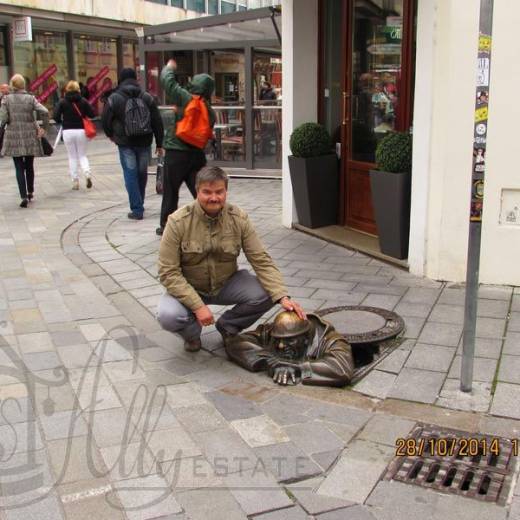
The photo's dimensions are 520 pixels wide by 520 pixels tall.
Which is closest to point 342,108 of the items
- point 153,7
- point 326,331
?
point 326,331

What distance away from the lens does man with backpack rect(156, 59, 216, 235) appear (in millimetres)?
7492

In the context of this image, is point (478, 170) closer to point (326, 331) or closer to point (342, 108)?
point (326, 331)

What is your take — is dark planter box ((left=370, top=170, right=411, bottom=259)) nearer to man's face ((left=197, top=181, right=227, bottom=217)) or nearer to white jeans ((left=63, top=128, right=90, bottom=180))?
man's face ((left=197, top=181, right=227, bottom=217))

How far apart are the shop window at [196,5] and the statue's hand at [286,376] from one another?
27.2 meters

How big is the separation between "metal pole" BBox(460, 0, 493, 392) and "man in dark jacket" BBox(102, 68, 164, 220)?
598cm

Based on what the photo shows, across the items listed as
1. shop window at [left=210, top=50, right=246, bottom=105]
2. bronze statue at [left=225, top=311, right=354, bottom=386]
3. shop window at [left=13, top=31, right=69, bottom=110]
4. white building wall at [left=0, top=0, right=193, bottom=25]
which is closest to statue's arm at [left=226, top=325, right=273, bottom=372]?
bronze statue at [left=225, top=311, right=354, bottom=386]

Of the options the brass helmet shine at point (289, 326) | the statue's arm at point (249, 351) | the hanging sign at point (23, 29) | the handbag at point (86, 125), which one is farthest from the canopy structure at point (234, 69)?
the brass helmet shine at point (289, 326)

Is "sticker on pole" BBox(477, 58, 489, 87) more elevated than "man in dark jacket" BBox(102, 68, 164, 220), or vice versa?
"sticker on pole" BBox(477, 58, 489, 87)

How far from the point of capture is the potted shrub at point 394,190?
6355 millimetres

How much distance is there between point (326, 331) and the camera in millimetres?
4473

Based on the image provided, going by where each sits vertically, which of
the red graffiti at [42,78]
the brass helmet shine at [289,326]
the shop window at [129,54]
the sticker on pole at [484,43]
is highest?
the shop window at [129,54]

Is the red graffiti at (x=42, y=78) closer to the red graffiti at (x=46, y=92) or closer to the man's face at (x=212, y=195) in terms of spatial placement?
the red graffiti at (x=46, y=92)

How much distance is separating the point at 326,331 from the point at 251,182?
27.0 ft

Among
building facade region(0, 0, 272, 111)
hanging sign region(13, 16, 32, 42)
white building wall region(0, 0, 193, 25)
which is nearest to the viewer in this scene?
hanging sign region(13, 16, 32, 42)
